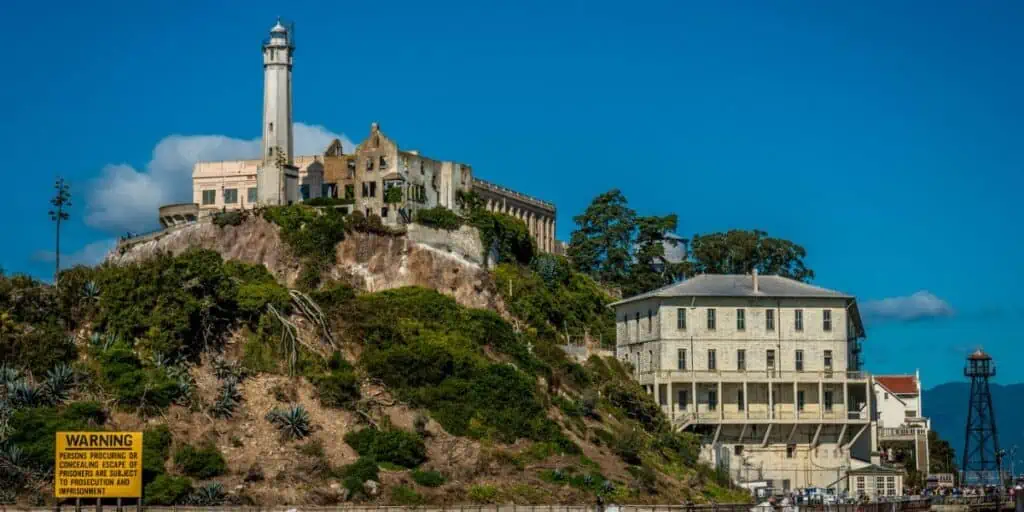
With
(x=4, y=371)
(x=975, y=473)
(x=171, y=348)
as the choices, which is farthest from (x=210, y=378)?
(x=975, y=473)

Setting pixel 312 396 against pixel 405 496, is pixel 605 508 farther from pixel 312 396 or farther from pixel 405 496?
pixel 312 396

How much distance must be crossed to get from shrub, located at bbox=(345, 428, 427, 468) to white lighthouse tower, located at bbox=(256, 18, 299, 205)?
104 feet

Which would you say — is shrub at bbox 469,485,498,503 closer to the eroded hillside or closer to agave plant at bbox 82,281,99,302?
the eroded hillside

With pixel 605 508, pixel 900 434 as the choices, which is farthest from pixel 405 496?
pixel 900 434

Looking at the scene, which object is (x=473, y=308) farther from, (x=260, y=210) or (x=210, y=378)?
(x=210, y=378)

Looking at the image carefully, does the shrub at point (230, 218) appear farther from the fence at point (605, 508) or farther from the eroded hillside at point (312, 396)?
the fence at point (605, 508)

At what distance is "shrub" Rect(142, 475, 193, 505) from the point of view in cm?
6994

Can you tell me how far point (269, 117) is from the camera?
365 feet

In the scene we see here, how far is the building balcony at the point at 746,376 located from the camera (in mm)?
96188

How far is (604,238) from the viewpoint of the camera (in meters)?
126

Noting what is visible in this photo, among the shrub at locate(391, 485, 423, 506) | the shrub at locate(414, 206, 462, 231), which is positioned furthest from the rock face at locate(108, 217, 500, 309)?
the shrub at locate(391, 485, 423, 506)

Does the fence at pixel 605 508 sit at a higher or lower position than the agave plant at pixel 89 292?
lower

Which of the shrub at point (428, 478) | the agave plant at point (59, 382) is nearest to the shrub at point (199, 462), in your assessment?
the agave plant at point (59, 382)

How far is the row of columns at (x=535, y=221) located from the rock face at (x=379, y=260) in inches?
648
